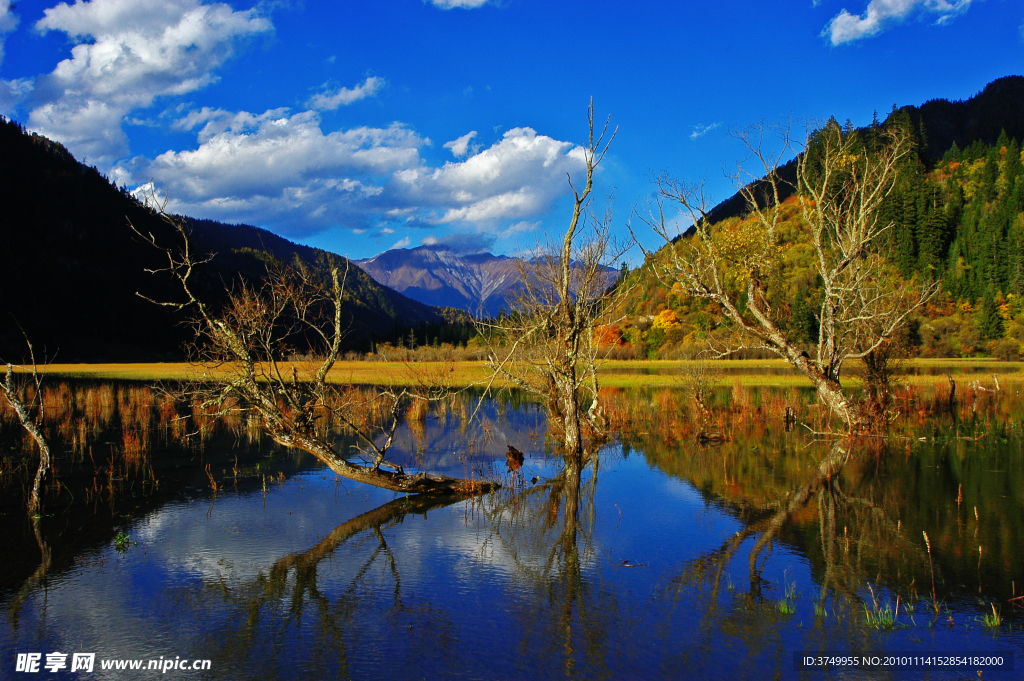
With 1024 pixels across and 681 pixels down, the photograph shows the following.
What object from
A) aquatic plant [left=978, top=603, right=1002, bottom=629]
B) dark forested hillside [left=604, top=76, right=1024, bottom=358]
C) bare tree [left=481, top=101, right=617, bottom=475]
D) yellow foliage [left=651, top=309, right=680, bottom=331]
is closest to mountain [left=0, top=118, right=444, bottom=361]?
yellow foliage [left=651, top=309, right=680, bottom=331]

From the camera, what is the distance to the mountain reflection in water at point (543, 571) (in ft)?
20.4

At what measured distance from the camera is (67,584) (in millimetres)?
7918

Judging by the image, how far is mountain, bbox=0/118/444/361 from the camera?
112m

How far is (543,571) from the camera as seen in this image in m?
8.49

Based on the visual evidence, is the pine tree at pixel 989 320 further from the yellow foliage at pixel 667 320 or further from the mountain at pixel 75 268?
the mountain at pixel 75 268

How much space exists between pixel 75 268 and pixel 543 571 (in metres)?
157

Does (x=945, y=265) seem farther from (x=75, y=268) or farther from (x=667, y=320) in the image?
(x=75, y=268)

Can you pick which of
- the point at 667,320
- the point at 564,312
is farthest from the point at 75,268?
the point at 564,312

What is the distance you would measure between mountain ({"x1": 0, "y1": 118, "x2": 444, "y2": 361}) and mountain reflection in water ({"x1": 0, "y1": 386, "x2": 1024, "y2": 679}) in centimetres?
10110

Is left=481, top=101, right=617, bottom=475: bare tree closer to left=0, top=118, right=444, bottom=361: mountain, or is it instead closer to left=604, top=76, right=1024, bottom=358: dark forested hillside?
left=604, top=76, right=1024, bottom=358: dark forested hillside

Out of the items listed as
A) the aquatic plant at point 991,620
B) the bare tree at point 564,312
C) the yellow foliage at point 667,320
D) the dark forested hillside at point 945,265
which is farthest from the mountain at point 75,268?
the aquatic plant at point 991,620

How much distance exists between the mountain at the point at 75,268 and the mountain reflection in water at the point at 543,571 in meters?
101

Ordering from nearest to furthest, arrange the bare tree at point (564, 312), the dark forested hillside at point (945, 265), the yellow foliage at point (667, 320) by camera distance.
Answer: the bare tree at point (564, 312) → the dark forested hillside at point (945, 265) → the yellow foliage at point (667, 320)

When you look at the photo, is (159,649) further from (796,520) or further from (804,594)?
(796,520)
